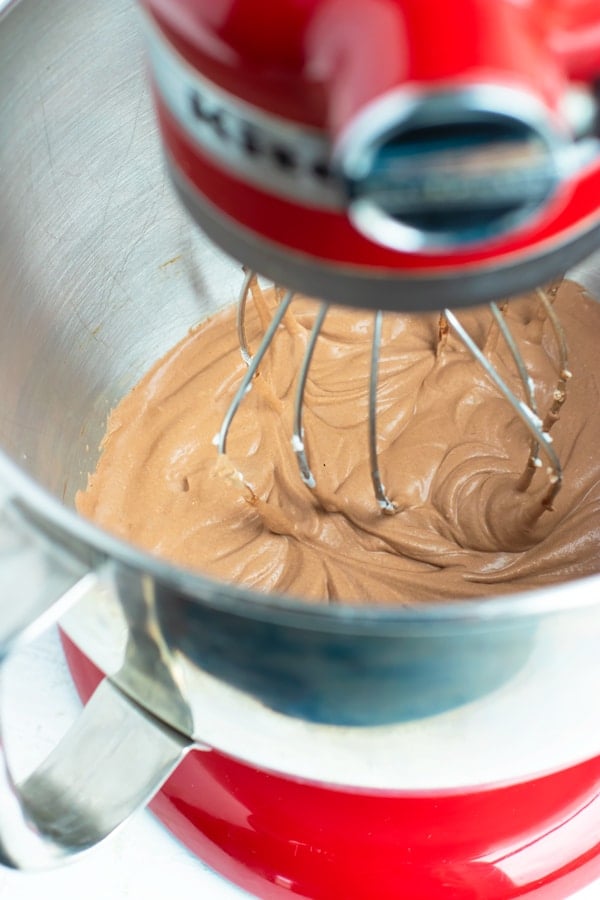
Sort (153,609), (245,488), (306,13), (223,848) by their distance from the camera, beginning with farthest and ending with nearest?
(245,488), (223,848), (153,609), (306,13)

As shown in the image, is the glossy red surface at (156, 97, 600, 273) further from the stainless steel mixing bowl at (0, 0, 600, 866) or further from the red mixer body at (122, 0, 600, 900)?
the stainless steel mixing bowl at (0, 0, 600, 866)

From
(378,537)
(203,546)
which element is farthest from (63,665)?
(378,537)

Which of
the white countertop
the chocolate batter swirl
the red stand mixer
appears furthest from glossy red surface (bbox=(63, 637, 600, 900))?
the red stand mixer

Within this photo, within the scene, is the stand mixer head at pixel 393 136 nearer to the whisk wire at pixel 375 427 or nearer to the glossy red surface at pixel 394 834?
the whisk wire at pixel 375 427

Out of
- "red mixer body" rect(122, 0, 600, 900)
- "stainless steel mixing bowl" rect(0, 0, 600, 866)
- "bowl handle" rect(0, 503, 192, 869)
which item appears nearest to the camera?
"red mixer body" rect(122, 0, 600, 900)

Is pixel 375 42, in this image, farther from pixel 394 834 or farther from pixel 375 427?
pixel 394 834

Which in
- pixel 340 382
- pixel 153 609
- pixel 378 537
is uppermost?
pixel 340 382

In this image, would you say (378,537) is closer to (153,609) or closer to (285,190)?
(153,609)

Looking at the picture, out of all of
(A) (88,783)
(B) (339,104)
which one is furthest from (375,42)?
(A) (88,783)
